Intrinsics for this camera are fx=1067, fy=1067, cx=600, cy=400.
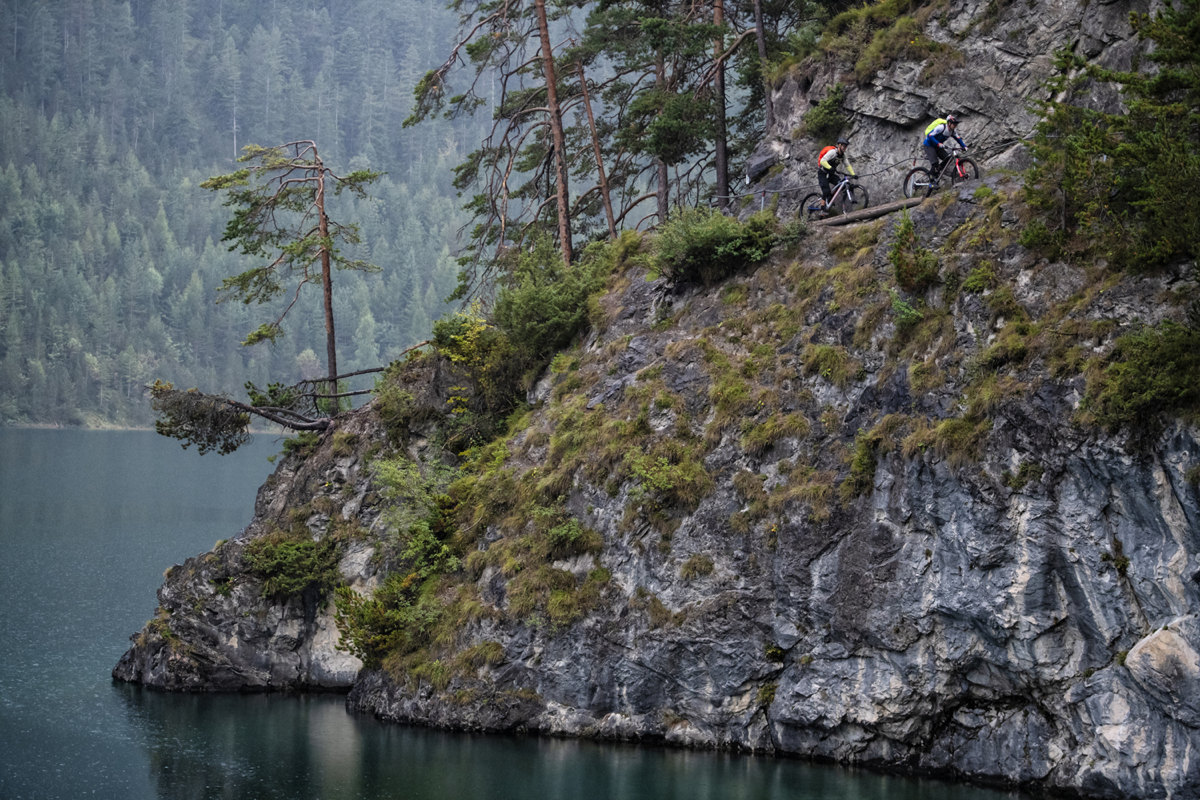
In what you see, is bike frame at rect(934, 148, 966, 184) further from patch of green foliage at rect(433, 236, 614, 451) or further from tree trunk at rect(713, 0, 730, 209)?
patch of green foliage at rect(433, 236, 614, 451)

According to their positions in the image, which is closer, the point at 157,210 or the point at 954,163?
the point at 954,163

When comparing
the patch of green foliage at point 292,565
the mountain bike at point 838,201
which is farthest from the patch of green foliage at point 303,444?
the mountain bike at point 838,201

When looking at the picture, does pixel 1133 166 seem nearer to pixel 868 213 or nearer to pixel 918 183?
pixel 918 183

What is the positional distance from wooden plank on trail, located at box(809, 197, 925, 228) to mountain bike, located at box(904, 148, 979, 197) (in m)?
0.26

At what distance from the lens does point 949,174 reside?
22.2m

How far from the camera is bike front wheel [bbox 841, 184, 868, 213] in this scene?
78.5 ft

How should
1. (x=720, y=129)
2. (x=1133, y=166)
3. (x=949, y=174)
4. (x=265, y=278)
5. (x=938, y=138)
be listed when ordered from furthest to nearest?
1. (x=265, y=278)
2. (x=720, y=129)
3. (x=949, y=174)
4. (x=938, y=138)
5. (x=1133, y=166)

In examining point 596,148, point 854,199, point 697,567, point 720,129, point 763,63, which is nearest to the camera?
point 697,567

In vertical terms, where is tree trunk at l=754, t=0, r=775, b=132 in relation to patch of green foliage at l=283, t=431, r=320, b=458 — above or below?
above

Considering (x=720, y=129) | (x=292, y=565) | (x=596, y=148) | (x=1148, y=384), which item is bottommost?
(x=292, y=565)

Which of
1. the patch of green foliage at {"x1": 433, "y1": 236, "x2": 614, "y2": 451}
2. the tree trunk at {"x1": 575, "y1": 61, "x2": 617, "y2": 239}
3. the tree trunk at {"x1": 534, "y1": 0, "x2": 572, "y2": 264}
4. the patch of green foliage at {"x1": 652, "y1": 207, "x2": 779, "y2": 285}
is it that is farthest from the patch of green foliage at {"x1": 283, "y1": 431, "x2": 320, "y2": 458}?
the patch of green foliage at {"x1": 652, "y1": 207, "x2": 779, "y2": 285}

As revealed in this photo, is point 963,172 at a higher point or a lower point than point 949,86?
lower

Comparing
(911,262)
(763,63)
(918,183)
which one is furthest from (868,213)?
(763,63)

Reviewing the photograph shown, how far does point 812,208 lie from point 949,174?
3.22 m
